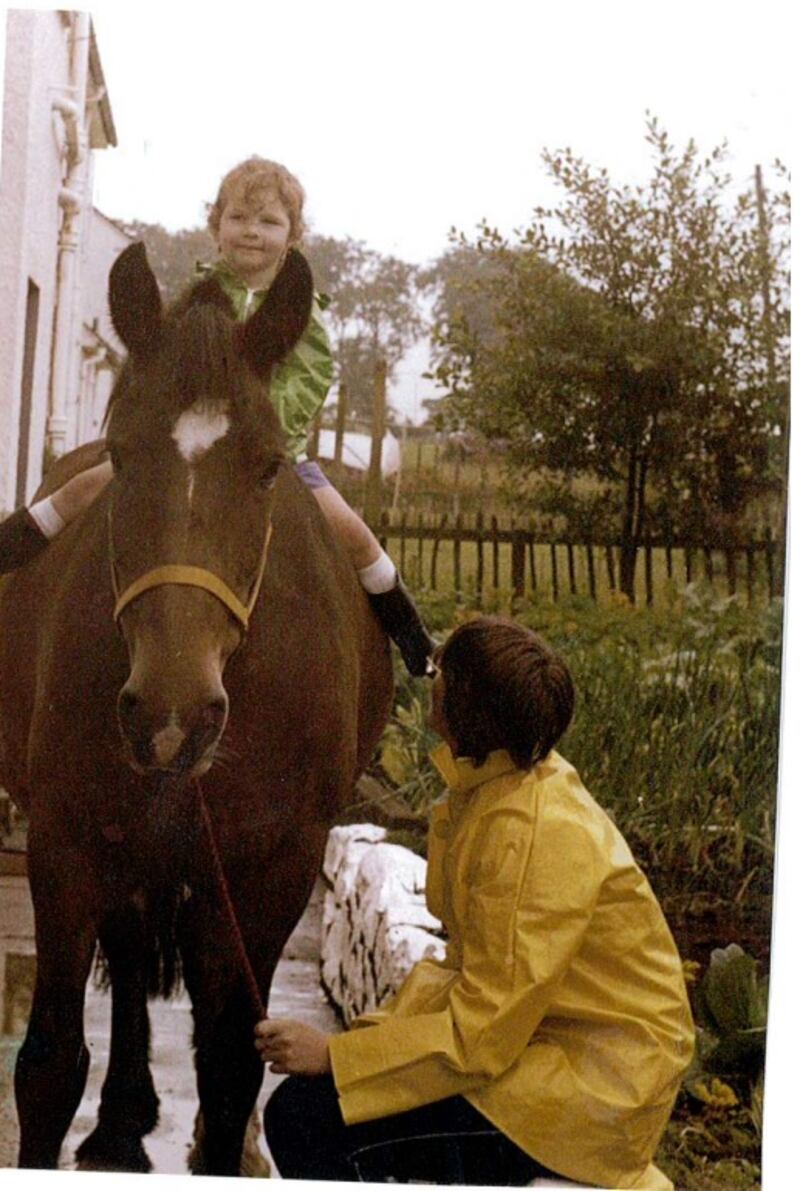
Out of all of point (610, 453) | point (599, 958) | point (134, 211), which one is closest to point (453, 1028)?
point (599, 958)

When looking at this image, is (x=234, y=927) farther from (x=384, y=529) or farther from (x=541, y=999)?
(x=384, y=529)

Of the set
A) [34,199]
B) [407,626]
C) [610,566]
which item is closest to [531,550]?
[610,566]

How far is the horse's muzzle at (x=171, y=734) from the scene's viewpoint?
2.56 metres

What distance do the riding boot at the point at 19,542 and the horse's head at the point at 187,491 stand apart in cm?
24

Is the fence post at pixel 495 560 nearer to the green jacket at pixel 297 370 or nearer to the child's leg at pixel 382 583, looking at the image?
the child's leg at pixel 382 583

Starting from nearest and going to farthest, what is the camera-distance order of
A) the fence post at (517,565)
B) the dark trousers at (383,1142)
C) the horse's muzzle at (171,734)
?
the dark trousers at (383,1142), the horse's muzzle at (171,734), the fence post at (517,565)

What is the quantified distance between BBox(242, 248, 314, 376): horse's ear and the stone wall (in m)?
0.96

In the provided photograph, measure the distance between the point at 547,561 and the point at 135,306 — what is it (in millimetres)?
972

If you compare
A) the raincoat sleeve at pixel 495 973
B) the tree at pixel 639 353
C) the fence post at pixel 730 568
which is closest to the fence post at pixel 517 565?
the tree at pixel 639 353

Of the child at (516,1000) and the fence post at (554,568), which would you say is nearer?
the child at (516,1000)

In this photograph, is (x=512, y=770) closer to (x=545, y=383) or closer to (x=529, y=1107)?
(x=529, y=1107)

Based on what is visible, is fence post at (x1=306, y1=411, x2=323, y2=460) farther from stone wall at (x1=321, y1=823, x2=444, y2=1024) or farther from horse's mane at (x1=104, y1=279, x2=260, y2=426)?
stone wall at (x1=321, y1=823, x2=444, y2=1024)

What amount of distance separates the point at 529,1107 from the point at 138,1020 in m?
0.86

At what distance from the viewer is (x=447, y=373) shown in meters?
2.91
